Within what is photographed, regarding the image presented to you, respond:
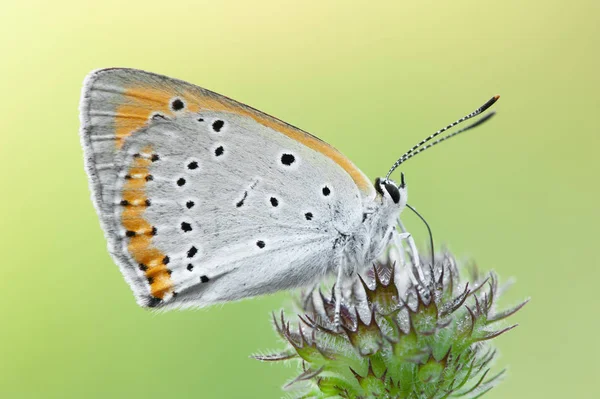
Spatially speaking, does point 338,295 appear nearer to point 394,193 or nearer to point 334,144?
point 394,193

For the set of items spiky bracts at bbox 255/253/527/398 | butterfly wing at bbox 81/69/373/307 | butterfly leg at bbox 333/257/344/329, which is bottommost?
spiky bracts at bbox 255/253/527/398

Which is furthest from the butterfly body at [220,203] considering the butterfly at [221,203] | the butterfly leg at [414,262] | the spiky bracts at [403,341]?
the spiky bracts at [403,341]

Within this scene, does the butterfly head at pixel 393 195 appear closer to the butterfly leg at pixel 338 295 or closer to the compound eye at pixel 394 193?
the compound eye at pixel 394 193

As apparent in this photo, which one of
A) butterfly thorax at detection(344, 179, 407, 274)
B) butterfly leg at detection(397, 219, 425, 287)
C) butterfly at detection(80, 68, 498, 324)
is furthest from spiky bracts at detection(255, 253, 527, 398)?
butterfly at detection(80, 68, 498, 324)

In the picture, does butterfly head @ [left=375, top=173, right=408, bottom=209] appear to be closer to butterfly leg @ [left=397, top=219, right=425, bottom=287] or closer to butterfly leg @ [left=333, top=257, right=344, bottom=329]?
butterfly leg @ [left=397, top=219, right=425, bottom=287]

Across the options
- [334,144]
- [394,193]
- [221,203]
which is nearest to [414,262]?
[394,193]

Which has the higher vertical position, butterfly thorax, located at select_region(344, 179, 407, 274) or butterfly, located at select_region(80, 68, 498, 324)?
butterfly, located at select_region(80, 68, 498, 324)

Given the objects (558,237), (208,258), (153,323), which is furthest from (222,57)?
(208,258)

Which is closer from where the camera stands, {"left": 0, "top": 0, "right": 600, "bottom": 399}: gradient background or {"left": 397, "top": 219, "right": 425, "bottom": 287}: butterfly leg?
{"left": 397, "top": 219, "right": 425, "bottom": 287}: butterfly leg
